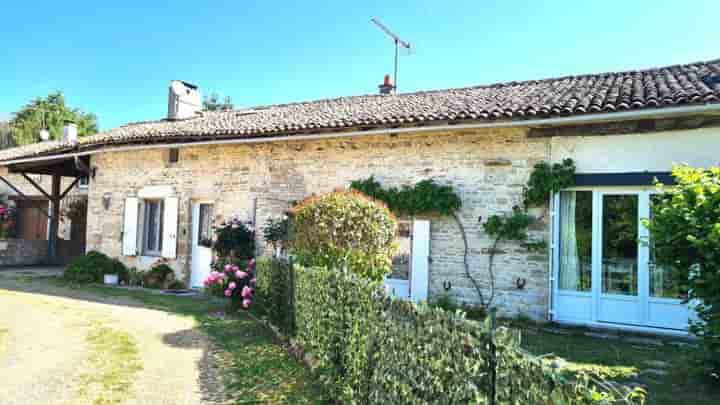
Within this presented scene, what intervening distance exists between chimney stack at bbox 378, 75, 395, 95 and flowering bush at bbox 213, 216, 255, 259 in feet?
18.3

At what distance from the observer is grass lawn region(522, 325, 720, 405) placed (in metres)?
4.51

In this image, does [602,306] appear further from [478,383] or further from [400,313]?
[478,383]

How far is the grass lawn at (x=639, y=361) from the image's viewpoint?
451 centimetres

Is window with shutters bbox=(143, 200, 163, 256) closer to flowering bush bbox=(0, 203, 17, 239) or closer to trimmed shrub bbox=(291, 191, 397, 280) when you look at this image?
flowering bush bbox=(0, 203, 17, 239)

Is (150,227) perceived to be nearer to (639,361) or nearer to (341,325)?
(341,325)

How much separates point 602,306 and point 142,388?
253 inches

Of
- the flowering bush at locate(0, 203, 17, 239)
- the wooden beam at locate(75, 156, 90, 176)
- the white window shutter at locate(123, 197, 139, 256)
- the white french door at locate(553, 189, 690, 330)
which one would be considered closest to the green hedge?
the white french door at locate(553, 189, 690, 330)

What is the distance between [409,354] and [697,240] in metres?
2.69

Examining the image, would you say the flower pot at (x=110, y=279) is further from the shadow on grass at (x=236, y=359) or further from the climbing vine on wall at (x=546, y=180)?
the climbing vine on wall at (x=546, y=180)

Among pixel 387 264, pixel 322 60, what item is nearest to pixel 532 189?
pixel 387 264

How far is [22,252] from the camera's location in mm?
15398

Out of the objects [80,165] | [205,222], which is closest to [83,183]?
[80,165]

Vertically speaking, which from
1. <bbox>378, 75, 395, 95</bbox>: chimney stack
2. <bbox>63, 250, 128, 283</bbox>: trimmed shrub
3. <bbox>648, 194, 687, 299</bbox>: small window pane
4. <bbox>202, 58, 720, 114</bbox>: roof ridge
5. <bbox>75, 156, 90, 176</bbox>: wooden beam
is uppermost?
<bbox>378, 75, 395, 95</bbox>: chimney stack

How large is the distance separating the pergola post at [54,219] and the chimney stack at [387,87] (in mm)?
10136
